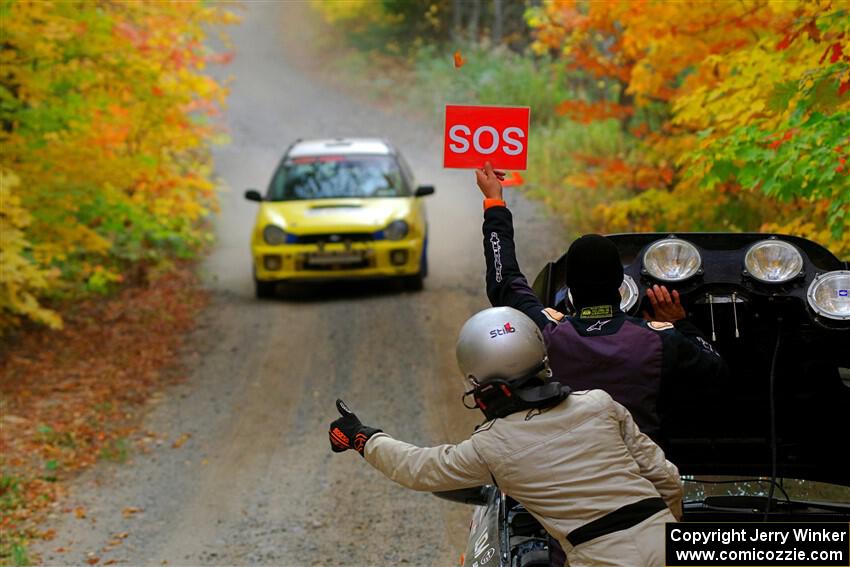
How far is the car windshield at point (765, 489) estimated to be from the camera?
4508mm

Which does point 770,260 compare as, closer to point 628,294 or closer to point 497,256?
point 628,294

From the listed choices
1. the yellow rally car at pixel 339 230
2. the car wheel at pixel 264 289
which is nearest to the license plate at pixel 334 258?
the yellow rally car at pixel 339 230

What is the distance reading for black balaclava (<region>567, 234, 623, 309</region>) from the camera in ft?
12.5

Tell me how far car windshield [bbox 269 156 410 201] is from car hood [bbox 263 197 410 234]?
28 cm

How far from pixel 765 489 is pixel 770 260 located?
0.98 meters

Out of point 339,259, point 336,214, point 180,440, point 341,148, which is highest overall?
point 341,148

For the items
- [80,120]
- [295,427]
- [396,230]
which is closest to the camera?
[295,427]

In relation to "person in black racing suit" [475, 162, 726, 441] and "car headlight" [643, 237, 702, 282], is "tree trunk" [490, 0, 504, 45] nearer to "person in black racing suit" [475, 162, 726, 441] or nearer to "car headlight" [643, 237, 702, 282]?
"car headlight" [643, 237, 702, 282]

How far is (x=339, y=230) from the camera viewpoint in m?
14.9

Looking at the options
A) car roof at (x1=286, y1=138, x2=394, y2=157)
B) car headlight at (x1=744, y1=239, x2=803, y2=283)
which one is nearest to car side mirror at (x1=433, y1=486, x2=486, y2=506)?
car headlight at (x1=744, y1=239, x2=803, y2=283)

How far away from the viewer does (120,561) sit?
7516mm

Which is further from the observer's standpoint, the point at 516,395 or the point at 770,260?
the point at 770,260

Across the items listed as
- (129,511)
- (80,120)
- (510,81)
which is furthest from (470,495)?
(510,81)

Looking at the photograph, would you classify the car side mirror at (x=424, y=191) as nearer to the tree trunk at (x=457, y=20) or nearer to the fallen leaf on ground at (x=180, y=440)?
the fallen leaf on ground at (x=180, y=440)
